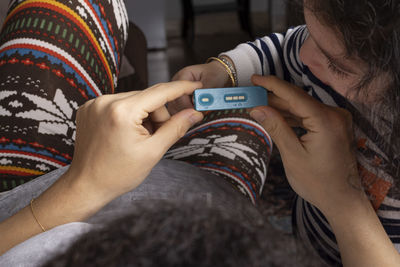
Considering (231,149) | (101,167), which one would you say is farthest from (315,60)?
(101,167)

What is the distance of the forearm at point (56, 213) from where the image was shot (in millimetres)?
462

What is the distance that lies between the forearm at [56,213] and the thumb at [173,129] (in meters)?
0.10

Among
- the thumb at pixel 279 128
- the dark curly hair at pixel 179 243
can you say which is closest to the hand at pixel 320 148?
the thumb at pixel 279 128

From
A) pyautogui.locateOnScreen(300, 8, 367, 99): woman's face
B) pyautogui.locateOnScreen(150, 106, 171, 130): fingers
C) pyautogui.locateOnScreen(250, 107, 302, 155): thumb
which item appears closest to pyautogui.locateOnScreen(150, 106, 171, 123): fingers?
pyautogui.locateOnScreen(150, 106, 171, 130): fingers

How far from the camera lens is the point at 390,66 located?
0.40 m

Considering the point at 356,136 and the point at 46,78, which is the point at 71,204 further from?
the point at 356,136

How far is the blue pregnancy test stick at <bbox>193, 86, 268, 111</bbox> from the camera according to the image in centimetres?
56

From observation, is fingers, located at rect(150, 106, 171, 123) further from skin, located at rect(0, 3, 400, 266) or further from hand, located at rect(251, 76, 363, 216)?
hand, located at rect(251, 76, 363, 216)

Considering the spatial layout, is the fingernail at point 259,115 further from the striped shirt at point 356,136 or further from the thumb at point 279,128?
the striped shirt at point 356,136

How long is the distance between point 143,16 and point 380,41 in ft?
8.39

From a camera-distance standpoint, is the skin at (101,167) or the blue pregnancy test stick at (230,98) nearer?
the skin at (101,167)

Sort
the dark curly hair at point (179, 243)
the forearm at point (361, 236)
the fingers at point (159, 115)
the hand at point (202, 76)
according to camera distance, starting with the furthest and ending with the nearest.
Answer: the hand at point (202, 76) < the fingers at point (159, 115) < the forearm at point (361, 236) < the dark curly hair at point (179, 243)

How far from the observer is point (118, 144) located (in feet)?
1.50

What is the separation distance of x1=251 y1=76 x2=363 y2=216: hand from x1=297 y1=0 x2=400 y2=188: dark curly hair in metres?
0.05
